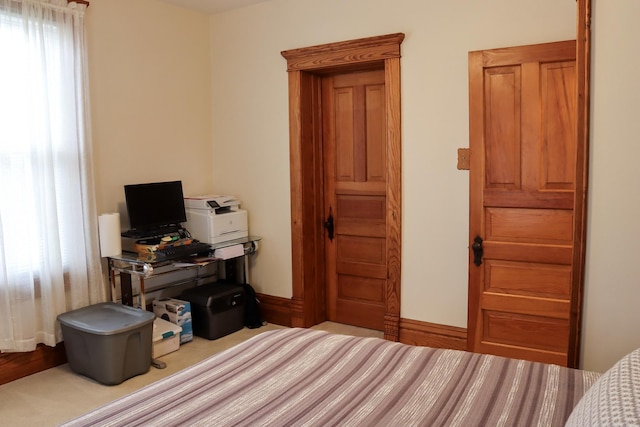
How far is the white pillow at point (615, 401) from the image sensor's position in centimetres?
106

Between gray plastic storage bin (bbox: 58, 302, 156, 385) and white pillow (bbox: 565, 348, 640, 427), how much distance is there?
272cm

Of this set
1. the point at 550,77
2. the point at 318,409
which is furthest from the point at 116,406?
the point at 550,77

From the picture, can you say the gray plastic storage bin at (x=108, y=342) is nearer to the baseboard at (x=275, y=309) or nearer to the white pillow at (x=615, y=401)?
the baseboard at (x=275, y=309)

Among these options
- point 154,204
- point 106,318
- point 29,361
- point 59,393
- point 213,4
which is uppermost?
point 213,4

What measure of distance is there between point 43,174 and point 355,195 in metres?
2.25

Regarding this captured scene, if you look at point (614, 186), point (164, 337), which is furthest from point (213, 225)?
point (614, 186)

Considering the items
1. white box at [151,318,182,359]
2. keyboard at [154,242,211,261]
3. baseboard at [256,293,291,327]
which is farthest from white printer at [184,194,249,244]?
white box at [151,318,182,359]

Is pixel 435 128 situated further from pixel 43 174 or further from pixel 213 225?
pixel 43 174

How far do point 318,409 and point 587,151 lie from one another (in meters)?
1.38

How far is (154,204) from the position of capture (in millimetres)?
4020

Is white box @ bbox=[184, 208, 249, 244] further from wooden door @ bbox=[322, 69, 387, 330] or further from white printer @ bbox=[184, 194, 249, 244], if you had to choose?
wooden door @ bbox=[322, 69, 387, 330]

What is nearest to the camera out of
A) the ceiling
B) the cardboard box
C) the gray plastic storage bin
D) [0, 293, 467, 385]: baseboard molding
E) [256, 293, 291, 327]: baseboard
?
the gray plastic storage bin

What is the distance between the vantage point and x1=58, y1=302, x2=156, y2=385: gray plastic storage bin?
3236mm

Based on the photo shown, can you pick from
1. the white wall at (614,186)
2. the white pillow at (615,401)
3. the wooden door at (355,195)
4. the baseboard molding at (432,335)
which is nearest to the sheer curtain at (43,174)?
the wooden door at (355,195)
